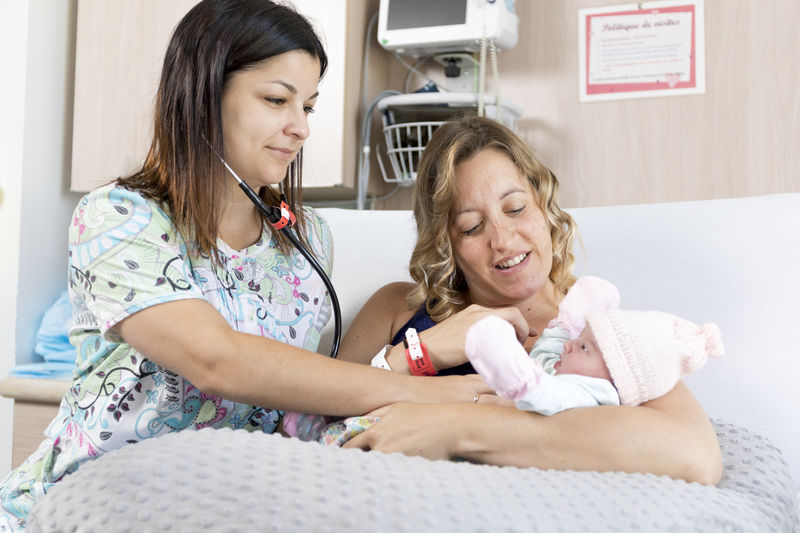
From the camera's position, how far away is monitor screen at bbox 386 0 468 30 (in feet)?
6.86

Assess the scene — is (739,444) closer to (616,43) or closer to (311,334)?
(311,334)

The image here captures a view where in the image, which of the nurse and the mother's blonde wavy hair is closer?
the nurse

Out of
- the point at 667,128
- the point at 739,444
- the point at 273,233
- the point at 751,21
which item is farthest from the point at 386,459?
the point at 751,21

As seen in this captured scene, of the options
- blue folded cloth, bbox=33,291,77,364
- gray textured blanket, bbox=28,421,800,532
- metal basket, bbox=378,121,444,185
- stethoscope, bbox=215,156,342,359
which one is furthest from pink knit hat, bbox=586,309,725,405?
blue folded cloth, bbox=33,291,77,364

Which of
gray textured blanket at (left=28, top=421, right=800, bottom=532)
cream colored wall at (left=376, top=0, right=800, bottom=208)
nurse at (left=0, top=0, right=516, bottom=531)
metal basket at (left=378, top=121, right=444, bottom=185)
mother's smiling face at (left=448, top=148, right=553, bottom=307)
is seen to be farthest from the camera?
metal basket at (left=378, top=121, right=444, bottom=185)

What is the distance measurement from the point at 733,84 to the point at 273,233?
1468 millimetres

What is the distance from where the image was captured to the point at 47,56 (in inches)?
97.7

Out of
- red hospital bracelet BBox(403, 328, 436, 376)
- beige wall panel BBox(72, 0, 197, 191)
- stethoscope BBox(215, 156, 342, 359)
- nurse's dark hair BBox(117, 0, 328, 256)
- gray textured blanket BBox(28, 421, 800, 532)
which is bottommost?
gray textured blanket BBox(28, 421, 800, 532)

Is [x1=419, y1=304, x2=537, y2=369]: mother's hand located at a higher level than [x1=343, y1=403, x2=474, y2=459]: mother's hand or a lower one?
higher

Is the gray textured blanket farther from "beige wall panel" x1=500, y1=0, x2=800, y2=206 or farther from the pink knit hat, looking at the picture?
"beige wall panel" x1=500, y1=0, x2=800, y2=206

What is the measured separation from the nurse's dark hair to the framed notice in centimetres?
128

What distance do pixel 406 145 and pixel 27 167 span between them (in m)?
1.27

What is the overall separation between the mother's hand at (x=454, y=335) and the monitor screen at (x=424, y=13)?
1179mm

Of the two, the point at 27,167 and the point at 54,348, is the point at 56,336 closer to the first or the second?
the point at 54,348
